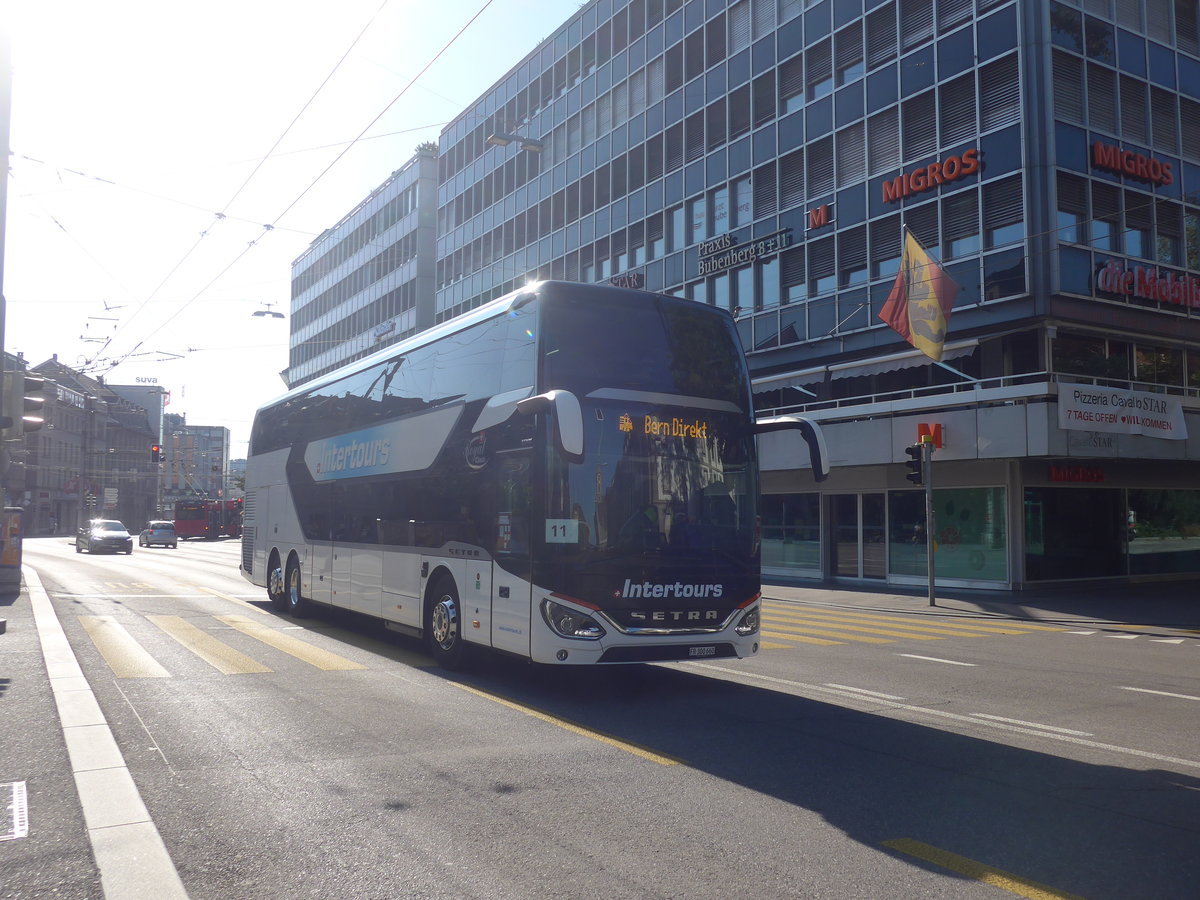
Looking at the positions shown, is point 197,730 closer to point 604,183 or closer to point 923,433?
point 923,433

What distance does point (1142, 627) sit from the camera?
58.5ft

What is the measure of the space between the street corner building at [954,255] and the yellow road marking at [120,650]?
39.8 ft

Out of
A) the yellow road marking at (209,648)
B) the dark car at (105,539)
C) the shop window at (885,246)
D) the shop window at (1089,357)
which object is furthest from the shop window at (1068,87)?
the dark car at (105,539)

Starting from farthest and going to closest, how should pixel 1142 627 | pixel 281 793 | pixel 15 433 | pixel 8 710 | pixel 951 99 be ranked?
1. pixel 951 99
2. pixel 1142 627
3. pixel 15 433
4. pixel 8 710
5. pixel 281 793

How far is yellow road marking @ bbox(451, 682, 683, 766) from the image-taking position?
6892mm

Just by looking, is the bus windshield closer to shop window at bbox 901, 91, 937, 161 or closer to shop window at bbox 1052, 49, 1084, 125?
shop window at bbox 1052, 49, 1084, 125

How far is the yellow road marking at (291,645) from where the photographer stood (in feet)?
36.8

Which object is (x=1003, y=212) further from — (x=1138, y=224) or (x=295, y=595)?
(x=295, y=595)

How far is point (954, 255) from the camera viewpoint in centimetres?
2567

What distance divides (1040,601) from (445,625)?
16080 mm

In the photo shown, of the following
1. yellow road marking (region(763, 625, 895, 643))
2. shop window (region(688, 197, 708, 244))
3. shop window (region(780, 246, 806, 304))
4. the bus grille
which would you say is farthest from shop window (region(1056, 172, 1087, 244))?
the bus grille

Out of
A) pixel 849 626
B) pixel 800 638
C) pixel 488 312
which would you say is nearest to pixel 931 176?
pixel 849 626

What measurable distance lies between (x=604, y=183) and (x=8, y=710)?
32802 mm

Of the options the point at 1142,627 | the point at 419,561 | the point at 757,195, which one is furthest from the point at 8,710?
the point at 757,195
